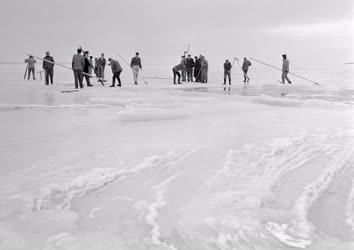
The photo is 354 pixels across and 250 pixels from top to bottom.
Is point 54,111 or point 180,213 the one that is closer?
point 180,213

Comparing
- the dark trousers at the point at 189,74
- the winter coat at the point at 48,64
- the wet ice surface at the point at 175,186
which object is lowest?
the wet ice surface at the point at 175,186

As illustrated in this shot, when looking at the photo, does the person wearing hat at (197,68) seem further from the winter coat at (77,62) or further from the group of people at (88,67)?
the winter coat at (77,62)

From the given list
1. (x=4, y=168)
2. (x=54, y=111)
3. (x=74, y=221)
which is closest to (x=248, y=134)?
(x=4, y=168)

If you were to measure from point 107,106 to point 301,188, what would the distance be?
24.9 feet

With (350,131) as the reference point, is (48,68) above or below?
above

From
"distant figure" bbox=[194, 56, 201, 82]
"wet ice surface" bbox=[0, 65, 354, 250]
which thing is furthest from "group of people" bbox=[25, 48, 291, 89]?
"wet ice surface" bbox=[0, 65, 354, 250]

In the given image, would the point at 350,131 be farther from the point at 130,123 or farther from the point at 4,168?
the point at 4,168

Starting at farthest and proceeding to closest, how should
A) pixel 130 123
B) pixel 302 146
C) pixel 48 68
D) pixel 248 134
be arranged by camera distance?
pixel 48 68 < pixel 130 123 < pixel 248 134 < pixel 302 146

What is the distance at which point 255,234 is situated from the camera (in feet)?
10.3

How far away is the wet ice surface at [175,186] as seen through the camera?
3.10 m

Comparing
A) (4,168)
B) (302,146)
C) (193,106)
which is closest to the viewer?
(4,168)

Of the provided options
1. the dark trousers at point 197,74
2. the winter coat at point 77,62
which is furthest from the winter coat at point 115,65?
the dark trousers at point 197,74

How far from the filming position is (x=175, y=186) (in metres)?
4.26

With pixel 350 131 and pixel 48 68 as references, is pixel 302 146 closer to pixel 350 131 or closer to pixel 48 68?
pixel 350 131
